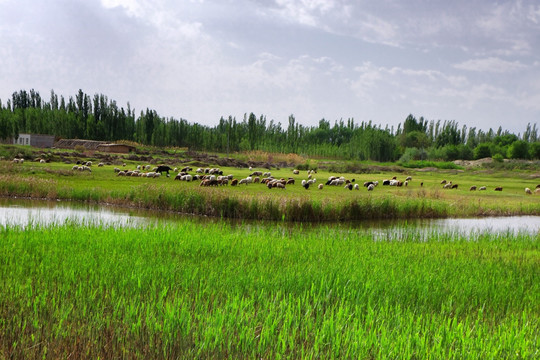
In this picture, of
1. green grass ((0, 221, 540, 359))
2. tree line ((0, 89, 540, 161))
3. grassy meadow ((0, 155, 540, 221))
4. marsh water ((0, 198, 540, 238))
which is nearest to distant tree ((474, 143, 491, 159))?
tree line ((0, 89, 540, 161))

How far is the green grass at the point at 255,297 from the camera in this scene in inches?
230

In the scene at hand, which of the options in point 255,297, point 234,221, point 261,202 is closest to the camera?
point 255,297

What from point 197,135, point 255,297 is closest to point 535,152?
point 197,135

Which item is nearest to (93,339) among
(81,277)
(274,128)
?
(81,277)

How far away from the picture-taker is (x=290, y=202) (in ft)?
78.0

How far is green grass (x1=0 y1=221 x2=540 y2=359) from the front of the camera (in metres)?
5.83

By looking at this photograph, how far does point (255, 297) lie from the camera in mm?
7992

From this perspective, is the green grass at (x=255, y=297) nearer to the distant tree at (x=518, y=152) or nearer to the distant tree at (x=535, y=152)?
the distant tree at (x=535, y=152)

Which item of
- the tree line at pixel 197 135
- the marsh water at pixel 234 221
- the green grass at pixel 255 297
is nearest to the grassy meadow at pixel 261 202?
the marsh water at pixel 234 221

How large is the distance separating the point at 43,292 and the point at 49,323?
1543 mm

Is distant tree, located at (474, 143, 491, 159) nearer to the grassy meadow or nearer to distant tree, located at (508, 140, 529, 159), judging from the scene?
distant tree, located at (508, 140, 529, 159)

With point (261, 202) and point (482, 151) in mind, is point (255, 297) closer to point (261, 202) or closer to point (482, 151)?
point (261, 202)

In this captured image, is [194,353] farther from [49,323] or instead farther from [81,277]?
[81,277]

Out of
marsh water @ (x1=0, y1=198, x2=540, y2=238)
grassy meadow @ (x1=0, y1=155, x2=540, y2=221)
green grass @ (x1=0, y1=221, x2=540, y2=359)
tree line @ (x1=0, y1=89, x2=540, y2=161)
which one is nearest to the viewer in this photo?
green grass @ (x1=0, y1=221, x2=540, y2=359)
